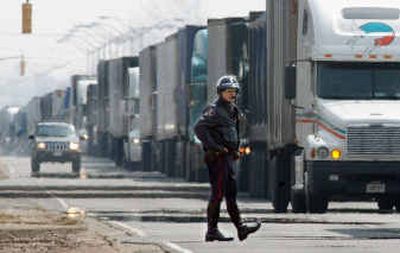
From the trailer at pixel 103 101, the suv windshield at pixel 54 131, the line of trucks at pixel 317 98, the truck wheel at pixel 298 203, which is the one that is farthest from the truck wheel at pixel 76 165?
the truck wheel at pixel 298 203

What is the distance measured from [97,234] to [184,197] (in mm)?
18380

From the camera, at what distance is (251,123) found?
36.0 metres

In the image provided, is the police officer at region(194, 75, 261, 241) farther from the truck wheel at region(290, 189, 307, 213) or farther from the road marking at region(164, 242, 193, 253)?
the truck wheel at region(290, 189, 307, 213)

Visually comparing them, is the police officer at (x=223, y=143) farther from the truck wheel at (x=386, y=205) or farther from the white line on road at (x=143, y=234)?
the truck wheel at (x=386, y=205)

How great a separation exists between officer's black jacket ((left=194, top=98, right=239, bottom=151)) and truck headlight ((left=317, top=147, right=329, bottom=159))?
8.07m

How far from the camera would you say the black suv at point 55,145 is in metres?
62.6

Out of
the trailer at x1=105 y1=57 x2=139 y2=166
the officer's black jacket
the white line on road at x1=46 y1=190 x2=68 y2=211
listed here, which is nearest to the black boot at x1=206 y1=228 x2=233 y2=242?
the officer's black jacket

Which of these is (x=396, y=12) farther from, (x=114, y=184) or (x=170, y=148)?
(x=170, y=148)

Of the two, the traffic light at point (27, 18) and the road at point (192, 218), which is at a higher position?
the traffic light at point (27, 18)

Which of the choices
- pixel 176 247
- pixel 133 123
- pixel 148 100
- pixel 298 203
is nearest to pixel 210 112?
pixel 176 247

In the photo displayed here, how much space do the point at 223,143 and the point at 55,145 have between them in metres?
43.9

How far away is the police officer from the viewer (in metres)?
19.3

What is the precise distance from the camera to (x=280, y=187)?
30.6 m

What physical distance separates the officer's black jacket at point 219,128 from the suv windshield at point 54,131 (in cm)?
4394
